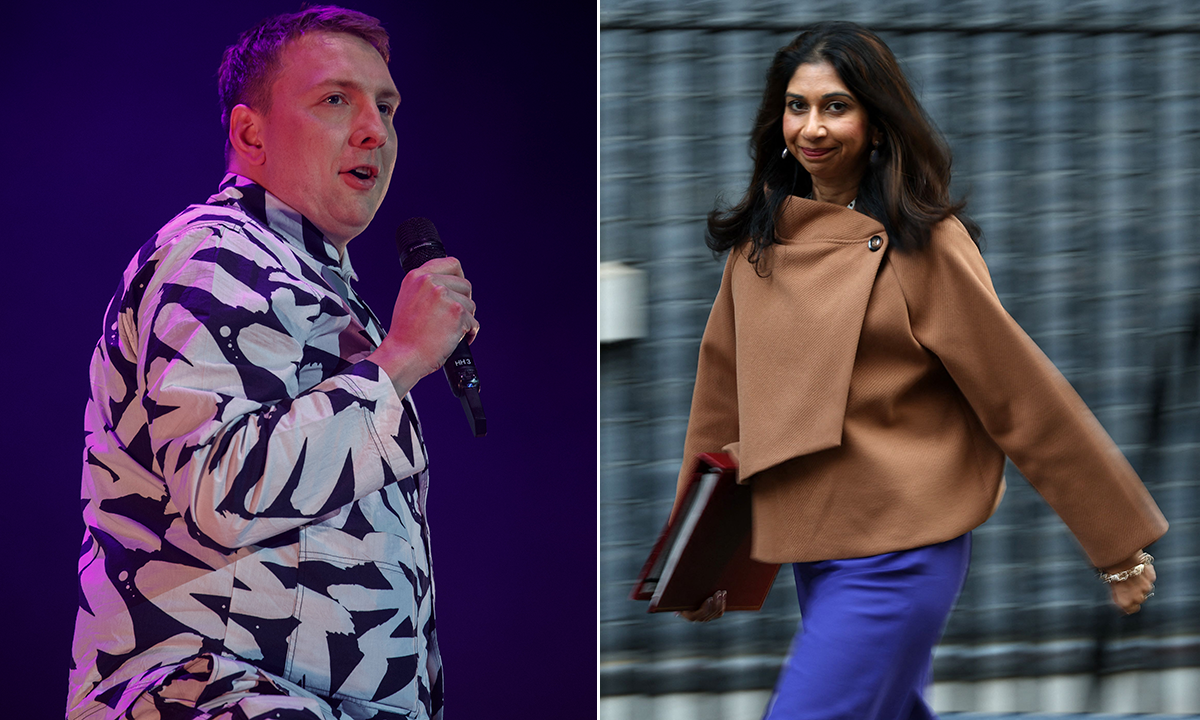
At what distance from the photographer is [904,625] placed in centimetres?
184

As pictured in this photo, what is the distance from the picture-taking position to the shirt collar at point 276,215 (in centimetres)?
179

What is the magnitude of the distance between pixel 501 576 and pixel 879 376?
0.92 m

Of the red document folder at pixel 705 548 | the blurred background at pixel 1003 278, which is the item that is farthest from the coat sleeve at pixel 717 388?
the blurred background at pixel 1003 278

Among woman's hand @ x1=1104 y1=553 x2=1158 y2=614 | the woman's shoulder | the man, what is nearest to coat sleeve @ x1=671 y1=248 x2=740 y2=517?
the woman's shoulder

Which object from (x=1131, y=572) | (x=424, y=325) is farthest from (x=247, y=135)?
(x=1131, y=572)

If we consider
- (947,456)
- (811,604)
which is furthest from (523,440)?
(947,456)

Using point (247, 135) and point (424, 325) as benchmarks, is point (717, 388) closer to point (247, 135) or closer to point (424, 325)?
point (424, 325)

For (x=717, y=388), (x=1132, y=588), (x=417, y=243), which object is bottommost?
(x=1132, y=588)

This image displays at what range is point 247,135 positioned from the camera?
73.7 inches

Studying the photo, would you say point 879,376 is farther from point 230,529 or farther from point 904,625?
point 230,529

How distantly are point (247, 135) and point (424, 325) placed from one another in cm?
51

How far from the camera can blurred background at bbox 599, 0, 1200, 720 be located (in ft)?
11.0

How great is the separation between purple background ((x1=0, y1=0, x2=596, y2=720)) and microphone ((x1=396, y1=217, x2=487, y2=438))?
0.23m

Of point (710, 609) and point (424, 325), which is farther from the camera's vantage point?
point (710, 609)
